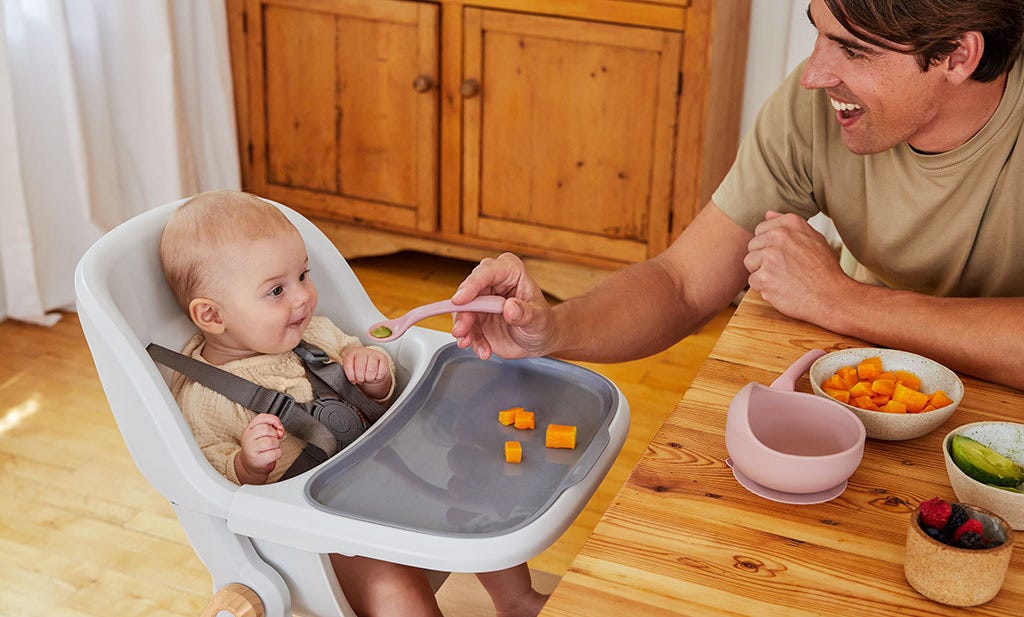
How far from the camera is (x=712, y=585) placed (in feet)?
3.11

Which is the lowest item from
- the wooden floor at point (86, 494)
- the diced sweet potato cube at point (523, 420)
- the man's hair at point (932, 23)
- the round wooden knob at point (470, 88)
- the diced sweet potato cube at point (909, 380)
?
the wooden floor at point (86, 494)

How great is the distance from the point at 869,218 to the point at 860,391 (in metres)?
0.45

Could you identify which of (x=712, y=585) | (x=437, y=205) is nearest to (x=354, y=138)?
(x=437, y=205)

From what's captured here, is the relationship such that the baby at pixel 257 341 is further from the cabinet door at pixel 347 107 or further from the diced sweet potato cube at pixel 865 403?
the cabinet door at pixel 347 107

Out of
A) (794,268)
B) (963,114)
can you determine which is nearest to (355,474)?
(794,268)

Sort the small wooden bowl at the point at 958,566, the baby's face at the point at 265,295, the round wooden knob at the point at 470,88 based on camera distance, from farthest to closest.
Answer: the round wooden knob at the point at 470,88
the baby's face at the point at 265,295
the small wooden bowl at the point at 958,566

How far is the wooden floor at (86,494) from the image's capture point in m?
2.12

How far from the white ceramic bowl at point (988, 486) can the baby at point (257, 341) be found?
25.6 inches

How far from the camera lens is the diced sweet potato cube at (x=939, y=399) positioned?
1181 mm

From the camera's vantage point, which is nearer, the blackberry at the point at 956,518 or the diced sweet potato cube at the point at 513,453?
the blackberry at the point at 956,518

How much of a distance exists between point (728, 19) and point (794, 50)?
0.29 metres

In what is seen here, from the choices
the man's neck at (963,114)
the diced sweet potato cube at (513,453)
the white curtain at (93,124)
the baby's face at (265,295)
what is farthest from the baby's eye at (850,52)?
the white curtain at (93,124)

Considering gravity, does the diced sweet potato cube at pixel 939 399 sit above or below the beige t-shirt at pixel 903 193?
below

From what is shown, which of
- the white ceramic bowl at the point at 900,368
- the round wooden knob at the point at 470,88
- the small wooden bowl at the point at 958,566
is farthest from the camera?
the round wooden knob at the point at 470,88
